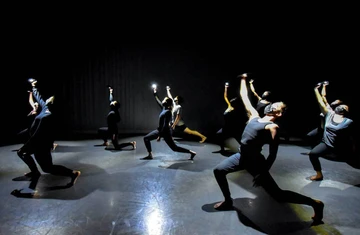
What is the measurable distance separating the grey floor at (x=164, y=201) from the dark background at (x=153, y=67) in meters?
5.42

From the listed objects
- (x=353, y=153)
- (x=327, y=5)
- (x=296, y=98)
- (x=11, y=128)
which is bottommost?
(x=11, y=128)

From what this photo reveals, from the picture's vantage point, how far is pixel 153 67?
11.1 meters

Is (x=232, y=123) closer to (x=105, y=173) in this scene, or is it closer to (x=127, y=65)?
(x=105, y=173)

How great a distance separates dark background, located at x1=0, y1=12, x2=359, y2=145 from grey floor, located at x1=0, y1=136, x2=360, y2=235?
5418 millimetres

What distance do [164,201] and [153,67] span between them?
8284mm

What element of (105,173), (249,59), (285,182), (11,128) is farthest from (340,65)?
(11,128)

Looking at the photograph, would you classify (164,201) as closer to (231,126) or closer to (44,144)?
(44,144)

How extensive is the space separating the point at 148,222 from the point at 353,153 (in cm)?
533

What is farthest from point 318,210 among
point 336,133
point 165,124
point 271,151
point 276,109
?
point 165,124

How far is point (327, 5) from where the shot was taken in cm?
997

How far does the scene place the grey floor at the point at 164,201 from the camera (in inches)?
117

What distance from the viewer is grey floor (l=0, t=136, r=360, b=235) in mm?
2984

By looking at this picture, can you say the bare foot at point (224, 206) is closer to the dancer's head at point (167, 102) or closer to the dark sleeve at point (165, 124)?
the dark sleeve at point (165, 124)

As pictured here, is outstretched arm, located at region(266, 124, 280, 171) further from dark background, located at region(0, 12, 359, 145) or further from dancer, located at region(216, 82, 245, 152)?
dark background, located at region(0, 12, 359, 145)
